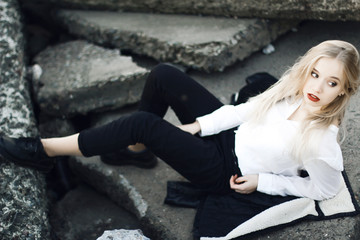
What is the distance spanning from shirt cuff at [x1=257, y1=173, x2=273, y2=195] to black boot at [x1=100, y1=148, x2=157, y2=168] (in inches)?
29.7

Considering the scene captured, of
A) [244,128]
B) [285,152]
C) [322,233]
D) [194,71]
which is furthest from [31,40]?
[322,233]

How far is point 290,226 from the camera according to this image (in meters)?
2.04

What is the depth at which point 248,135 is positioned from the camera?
2148 millimetres

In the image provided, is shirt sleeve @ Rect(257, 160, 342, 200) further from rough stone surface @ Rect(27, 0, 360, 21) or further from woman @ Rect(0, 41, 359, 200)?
rough stone surface @ Rect(27, 0, 360, 21)

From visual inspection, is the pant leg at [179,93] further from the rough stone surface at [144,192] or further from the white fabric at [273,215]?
the white fabric at [273,215]

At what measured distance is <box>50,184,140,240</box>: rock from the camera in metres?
2.55

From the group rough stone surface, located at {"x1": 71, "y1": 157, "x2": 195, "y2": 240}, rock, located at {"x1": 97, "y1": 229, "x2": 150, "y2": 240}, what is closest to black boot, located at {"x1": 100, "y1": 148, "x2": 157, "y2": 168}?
rough stone surface, located at {"x1": 71, "y1": 157, "x2": 195, "y2": 240}

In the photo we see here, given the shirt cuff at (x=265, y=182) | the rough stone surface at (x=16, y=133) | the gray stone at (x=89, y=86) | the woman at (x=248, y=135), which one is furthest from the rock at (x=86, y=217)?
the shirt cuff at (x=265, y=182)

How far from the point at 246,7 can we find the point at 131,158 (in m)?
1.35

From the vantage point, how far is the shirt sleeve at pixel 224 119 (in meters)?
2.25

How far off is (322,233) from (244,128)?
641 millimetres

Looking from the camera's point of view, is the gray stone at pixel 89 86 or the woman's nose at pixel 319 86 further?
the gray stone at pixel 89 86

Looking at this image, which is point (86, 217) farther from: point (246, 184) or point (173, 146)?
point (246, 184)

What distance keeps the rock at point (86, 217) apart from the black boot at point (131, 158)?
1.09 ft
